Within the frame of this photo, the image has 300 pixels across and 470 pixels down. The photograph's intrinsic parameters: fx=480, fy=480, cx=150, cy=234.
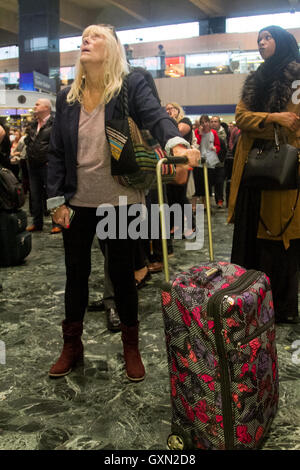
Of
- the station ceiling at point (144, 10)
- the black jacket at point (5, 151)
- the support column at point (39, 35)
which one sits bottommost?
the black jacket at point (5, 151)

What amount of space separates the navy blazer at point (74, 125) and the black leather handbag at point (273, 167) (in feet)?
2.79

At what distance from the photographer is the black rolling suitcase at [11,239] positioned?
4328 mm

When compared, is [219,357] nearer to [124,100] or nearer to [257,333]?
[257,333]

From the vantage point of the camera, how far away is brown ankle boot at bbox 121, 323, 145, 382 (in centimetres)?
217

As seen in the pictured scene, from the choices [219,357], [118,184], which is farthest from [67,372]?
[219,357]

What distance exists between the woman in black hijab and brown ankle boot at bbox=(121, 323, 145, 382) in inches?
40.6

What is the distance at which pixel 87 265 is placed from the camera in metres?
2.16

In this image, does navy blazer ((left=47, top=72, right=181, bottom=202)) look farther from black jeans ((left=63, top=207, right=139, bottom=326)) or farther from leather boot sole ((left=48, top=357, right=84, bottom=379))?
Answer: leather boot sole ((left=48, top=357, right=84, bottom=379))

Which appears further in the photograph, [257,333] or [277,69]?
[277,69]

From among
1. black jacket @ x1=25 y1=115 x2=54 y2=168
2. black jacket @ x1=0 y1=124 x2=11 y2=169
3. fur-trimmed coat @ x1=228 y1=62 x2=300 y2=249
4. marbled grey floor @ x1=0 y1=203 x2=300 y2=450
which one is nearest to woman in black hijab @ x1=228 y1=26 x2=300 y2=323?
fur-trimmed coat @ x1=228 y1=62 x2=300 y2=249

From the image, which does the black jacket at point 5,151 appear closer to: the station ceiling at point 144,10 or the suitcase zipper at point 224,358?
the suitcase zipper at point 224,358

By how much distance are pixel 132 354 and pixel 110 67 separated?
4.11ft

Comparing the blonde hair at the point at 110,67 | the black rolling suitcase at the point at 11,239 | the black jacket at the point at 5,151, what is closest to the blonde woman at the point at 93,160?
the blonde hair at the point at 110,67
